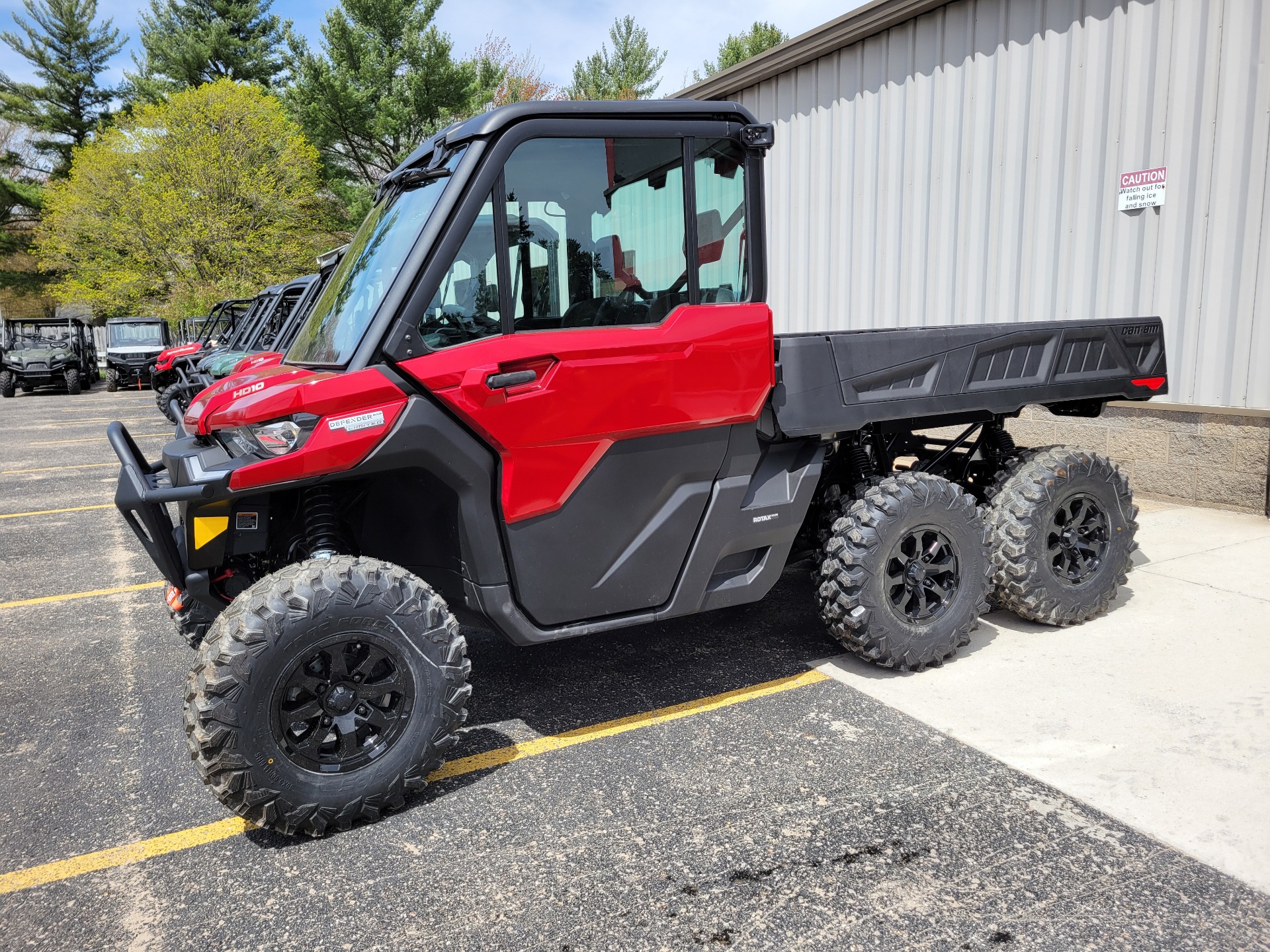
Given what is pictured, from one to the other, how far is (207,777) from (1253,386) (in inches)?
288

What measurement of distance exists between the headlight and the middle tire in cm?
231

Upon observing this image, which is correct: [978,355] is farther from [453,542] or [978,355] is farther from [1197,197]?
[1197,197]

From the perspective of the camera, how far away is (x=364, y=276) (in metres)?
3.54

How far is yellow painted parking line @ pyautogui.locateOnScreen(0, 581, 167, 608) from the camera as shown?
5.95 metres

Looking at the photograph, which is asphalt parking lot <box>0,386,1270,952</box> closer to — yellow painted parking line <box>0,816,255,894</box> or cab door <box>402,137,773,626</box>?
yellow painted parking line <box>0,816,255,894</box>

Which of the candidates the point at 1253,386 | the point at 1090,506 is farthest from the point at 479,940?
the point at 1253,386

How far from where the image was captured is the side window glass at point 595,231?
3318 millimetres

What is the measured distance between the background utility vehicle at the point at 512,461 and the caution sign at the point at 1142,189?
4.31m

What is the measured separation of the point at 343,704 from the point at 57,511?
7556 millimetres

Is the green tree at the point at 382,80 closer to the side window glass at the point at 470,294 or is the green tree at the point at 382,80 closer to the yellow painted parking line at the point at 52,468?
the yellow painted parking line at the point at 52,468

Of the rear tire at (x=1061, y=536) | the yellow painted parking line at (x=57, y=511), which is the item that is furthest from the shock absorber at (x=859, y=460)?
the yellow painted parking line at (x=57, y=511)

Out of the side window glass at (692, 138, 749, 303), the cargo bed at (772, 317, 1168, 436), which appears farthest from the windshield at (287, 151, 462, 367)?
the cargo bed at (772, 317, 1168, 436)

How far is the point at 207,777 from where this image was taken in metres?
2.96

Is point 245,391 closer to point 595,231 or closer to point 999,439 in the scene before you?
point 595,231
